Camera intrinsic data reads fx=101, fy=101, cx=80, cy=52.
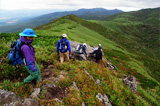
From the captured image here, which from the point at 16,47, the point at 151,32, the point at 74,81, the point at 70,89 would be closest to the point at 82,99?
the point at 70,89

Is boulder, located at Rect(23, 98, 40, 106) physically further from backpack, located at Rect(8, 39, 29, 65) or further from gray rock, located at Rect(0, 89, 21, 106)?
backpack, located at Rect(8, 39, 29, 65)

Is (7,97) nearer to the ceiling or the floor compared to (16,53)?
nearer to the floor

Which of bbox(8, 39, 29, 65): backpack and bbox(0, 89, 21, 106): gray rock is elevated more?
bbox(8, 39, 29, 65): backpack

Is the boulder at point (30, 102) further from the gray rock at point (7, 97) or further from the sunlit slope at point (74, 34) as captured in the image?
the sunlit slope at point (74, 34)

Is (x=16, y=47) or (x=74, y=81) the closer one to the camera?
(x=16, y=47)

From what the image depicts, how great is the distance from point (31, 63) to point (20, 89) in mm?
1614

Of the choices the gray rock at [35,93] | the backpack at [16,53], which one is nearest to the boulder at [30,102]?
the gray rock at [35,93]

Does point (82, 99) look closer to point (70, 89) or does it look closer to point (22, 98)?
point (70, 89)

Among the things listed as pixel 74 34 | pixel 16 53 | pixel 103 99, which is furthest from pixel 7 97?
pixel 74 34

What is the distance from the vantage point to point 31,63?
5.11m

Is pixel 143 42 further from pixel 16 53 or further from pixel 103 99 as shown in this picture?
pixel 16 53

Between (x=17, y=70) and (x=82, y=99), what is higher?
(x=17, y=70)

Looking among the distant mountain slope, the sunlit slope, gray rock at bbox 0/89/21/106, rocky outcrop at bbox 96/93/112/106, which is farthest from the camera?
the distant mountain slope

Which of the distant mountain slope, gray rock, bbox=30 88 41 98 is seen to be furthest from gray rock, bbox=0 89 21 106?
the distant mountain slope
